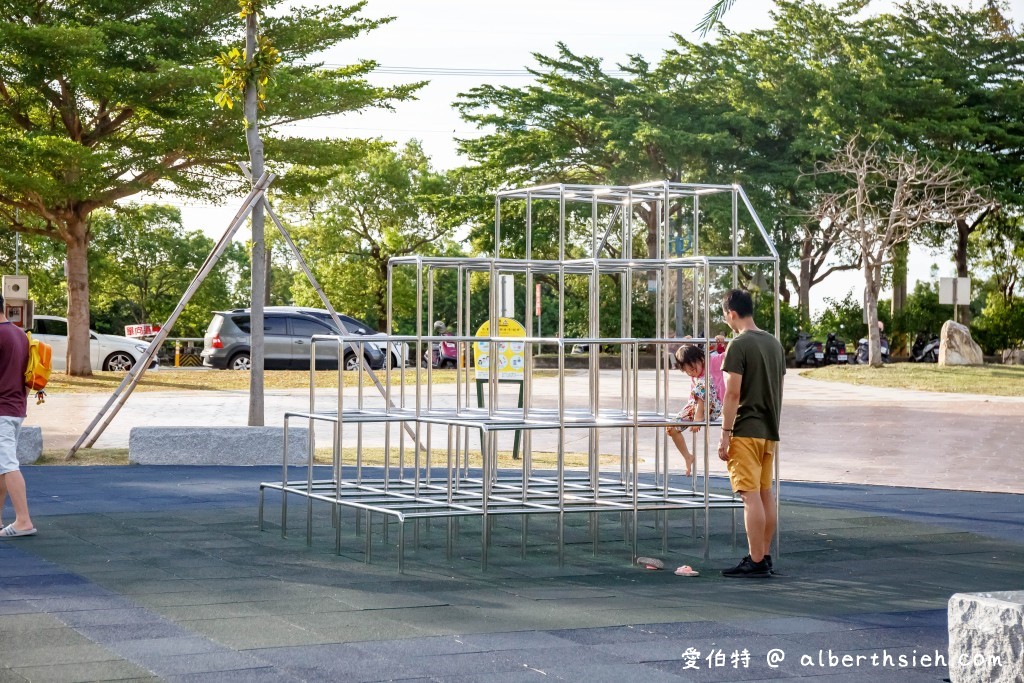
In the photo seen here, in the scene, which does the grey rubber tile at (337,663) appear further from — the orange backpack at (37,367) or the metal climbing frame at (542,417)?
the orange backpack at (37,367)

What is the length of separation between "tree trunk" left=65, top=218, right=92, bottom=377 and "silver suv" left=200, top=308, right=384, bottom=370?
22.3 ft

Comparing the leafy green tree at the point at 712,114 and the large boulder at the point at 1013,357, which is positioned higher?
the leafy green tree at the point at 712,114

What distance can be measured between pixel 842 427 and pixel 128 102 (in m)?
15.7

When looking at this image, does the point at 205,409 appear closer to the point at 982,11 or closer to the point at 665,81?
the point at 982,11

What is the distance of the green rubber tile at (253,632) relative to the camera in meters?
5.84

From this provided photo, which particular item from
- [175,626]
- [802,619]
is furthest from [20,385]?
[802,619]

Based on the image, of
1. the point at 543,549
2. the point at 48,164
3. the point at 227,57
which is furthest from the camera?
the point at 48,164

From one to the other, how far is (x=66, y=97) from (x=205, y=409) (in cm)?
1009

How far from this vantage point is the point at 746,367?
7.69 m

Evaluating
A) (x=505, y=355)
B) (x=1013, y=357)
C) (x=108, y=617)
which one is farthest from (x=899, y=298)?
(x=108, y=617)

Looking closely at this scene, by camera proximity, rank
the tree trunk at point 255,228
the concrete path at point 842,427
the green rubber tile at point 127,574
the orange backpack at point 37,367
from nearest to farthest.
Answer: the green rubber tile at point 127,574, the orange backpack at point 37,367, the tree trunk at point 255,228, the concrete path at point 842,427

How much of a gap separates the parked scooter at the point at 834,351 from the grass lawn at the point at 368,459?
3091cm

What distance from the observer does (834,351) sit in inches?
1769

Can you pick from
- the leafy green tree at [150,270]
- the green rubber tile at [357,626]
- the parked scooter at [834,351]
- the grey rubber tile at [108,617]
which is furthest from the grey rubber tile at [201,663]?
the leafy green tree at [150,270]
